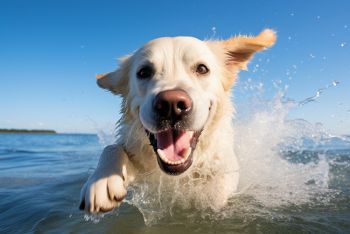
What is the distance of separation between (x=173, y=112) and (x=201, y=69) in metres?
1.06

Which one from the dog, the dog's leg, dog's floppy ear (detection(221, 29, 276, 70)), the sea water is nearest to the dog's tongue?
the dog

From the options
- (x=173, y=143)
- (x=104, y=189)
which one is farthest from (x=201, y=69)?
(x=104, y=189)

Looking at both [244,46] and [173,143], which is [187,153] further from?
[244,46]

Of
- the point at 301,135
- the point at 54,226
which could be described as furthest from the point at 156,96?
the point at 301,135

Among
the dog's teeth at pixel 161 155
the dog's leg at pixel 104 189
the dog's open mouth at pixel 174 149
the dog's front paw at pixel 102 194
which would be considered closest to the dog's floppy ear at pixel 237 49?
the dog's open mouth at pixel 174 149

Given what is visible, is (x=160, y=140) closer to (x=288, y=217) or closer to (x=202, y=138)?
(x=202, y=138)

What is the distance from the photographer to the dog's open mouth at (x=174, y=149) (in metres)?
3.35

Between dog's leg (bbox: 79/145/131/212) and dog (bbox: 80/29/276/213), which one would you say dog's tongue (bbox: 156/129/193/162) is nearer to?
dog (bbox: 80/29/276/213)

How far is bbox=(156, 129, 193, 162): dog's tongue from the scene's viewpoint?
3.48 meters

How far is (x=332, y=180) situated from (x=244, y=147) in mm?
1504

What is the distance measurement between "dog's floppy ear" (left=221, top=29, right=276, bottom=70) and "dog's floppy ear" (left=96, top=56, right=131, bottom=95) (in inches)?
52.2

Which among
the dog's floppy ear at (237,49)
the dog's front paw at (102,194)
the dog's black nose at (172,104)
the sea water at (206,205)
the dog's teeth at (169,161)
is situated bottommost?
the sea water at (206,205)

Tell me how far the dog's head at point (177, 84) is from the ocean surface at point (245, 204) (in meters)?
0.75

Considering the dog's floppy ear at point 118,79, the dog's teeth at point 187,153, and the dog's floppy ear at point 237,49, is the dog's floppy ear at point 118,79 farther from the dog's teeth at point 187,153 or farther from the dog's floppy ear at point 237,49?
the dog's teeth at point 187,153
